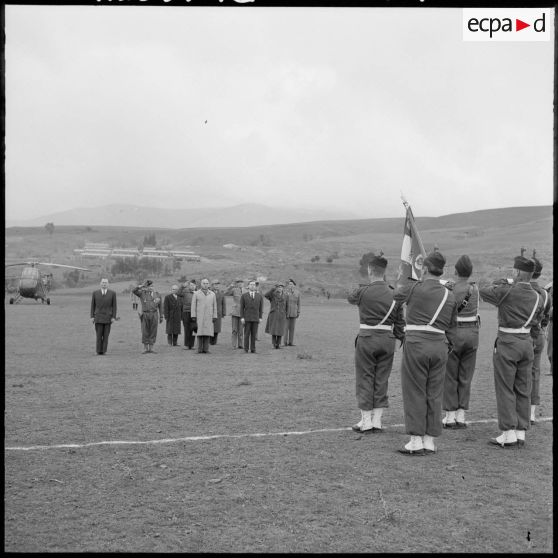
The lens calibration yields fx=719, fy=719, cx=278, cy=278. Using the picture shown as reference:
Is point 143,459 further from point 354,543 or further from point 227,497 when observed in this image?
point 354,543

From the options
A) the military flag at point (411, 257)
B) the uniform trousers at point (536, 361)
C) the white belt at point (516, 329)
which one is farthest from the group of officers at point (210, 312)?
the white belt at point (516, 329)

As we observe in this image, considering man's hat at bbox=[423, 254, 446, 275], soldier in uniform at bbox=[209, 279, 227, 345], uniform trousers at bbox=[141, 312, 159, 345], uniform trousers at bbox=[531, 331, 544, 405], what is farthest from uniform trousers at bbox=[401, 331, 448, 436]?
soldier in uniform at bbox=[209, 279, 227, 345]

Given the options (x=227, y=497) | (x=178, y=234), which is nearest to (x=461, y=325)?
(x=227, y=497)

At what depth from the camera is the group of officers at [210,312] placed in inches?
704

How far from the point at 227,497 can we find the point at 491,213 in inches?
6258

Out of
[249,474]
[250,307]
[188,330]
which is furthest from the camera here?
[188,330]

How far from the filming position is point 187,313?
757 inches

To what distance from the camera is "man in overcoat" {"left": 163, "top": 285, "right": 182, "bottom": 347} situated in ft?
64.2

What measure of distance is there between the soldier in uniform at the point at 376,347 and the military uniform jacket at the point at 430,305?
654 millimetres

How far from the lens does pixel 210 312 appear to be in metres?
17.9

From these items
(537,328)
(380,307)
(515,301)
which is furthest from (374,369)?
(537,328)

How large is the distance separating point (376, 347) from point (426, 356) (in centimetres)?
97

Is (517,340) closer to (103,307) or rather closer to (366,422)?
(366,422)

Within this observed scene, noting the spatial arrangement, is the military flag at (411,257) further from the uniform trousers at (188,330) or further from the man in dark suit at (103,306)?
the uniform trousers at (188,330)
